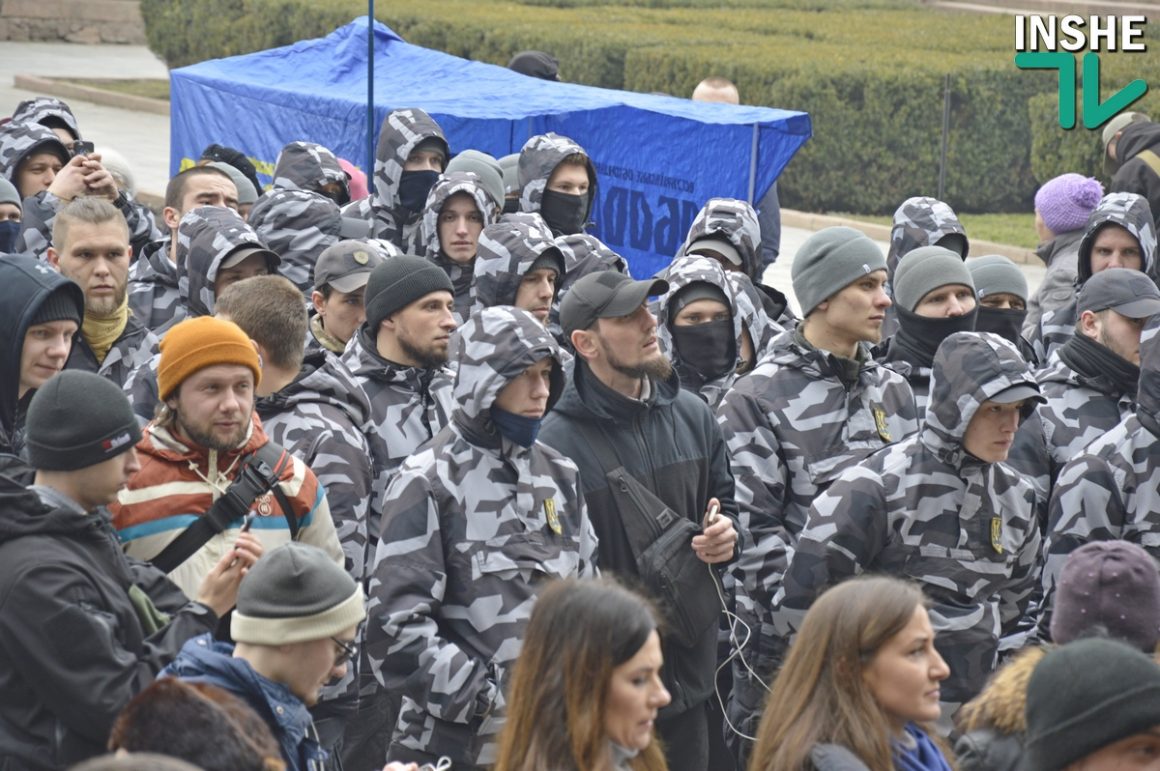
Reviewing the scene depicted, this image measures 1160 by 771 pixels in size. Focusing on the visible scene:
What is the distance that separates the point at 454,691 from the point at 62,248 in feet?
10.1

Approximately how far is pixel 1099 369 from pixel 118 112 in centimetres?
2494

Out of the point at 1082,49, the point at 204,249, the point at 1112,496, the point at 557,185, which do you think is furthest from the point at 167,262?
the point at 1082,49

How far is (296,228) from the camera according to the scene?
28.7 ft

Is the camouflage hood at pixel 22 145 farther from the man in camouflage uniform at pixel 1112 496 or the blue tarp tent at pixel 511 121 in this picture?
the man in camouflage uniform at pixel 1112 496

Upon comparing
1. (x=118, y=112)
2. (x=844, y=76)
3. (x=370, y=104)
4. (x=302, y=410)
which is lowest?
(x=302, y=410)

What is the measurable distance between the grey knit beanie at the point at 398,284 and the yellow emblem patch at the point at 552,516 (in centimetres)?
141

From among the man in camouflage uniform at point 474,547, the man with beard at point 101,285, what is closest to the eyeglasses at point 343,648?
the man in camouflage uniform at point 474,547

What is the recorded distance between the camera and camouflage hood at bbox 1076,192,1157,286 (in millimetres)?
8328

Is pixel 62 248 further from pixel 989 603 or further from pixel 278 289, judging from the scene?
pixel 989 603

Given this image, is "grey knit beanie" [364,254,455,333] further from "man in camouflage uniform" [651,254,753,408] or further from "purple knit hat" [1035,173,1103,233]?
"purple knit hat" [1035,173,1103,233]

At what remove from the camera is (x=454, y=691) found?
4809mm

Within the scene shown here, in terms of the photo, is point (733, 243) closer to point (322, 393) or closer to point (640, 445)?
point (640, 445)

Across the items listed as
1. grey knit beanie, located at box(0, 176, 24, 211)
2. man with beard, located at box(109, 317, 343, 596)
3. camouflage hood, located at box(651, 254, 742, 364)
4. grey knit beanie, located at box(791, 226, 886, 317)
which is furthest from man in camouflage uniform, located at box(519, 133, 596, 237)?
man with beard, located at box(109, 317, 343, 596)

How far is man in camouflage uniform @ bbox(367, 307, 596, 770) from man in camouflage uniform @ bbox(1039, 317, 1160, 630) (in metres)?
1.65
